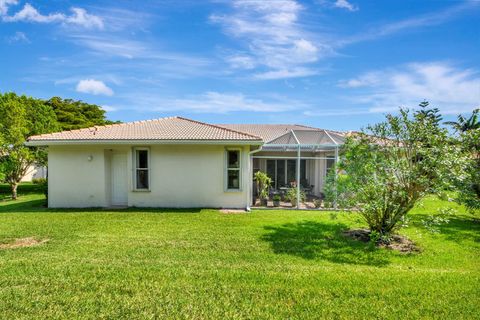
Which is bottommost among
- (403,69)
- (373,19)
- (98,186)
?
(98,186)

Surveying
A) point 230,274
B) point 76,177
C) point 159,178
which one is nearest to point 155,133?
point 159,178

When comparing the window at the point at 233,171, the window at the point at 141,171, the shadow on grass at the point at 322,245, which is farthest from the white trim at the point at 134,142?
the shadow on grass at the point at 322,245

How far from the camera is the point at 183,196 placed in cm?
1456

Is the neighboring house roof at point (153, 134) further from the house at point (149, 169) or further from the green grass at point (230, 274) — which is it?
the green grass at point (230, 274)

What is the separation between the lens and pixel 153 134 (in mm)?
14680

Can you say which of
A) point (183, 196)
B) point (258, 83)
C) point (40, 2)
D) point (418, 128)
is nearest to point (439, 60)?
point (418, 128)

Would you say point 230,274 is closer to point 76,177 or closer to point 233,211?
point 233,211

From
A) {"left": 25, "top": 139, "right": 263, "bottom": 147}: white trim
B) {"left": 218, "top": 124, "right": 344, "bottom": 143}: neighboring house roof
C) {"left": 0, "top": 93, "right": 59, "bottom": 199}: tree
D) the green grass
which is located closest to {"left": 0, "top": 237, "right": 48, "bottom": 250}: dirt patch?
the green grass

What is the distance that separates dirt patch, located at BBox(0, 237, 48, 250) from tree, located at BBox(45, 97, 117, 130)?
28.0 meters

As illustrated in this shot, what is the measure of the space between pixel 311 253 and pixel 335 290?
227cm

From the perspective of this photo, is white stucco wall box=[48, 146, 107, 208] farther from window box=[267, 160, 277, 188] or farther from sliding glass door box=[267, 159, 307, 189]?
sliding glass door box=[267, 159, 307, 189]

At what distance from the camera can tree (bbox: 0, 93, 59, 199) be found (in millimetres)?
19578

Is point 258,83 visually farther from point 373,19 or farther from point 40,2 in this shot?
point 40,2

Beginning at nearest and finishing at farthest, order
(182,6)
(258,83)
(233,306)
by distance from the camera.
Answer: (233,306), (182,6), (258,83)
